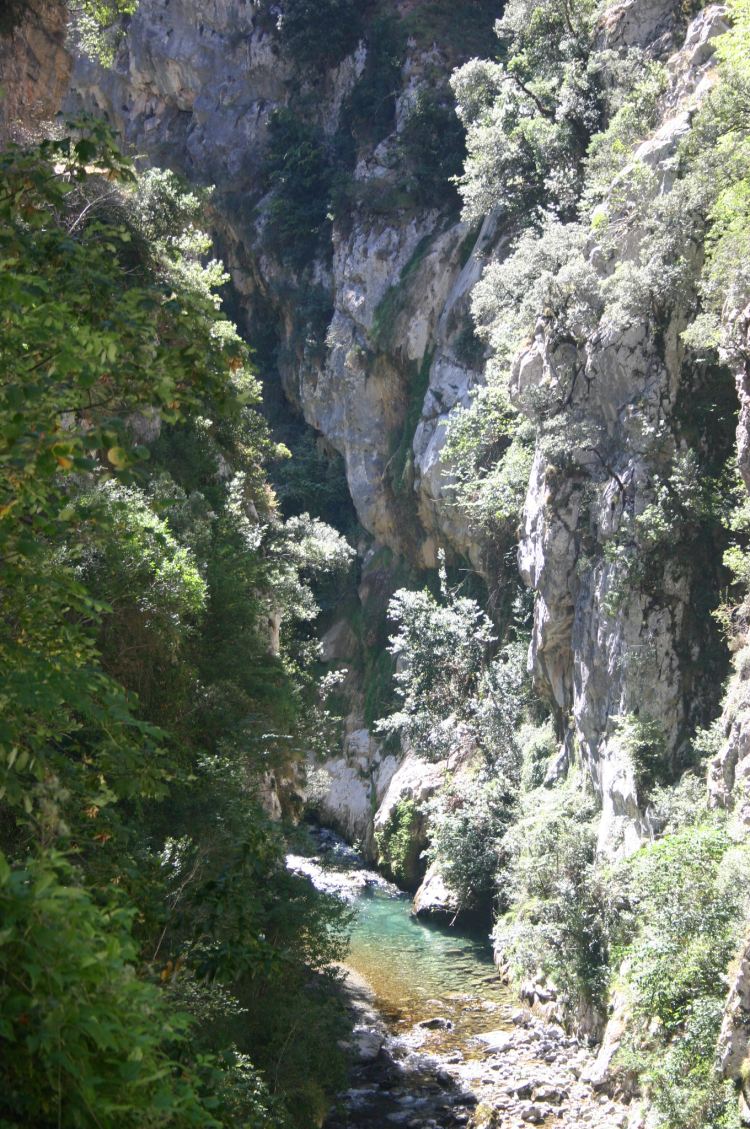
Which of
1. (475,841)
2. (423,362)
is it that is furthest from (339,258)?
(475,841)

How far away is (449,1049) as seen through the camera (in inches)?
Answer: 593

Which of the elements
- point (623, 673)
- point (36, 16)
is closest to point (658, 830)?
point (623, 673)

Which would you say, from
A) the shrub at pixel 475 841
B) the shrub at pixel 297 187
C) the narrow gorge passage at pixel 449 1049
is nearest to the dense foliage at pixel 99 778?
the narrow gorge passage at pixel 449 1049

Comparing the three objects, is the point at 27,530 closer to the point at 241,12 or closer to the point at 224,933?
the point at 224,933

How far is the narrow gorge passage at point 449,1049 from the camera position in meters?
12.8

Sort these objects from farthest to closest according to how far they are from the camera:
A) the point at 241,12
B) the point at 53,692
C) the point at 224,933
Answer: the point at 241,12 < the point at 224,933 < the point at 53,692

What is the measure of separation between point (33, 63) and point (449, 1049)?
16144 mm

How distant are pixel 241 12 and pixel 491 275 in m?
24.4

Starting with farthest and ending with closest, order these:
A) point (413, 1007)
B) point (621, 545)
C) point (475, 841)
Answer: point (475, 841), point (413, 1007), point (621, 545)

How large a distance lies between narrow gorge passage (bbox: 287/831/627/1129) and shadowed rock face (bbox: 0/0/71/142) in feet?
40.7

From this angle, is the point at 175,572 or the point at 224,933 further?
the point at 175,572

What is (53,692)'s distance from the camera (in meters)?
3.83

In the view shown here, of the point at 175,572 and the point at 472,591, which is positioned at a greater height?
the point at 472,591

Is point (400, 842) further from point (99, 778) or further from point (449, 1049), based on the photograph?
point (99, 778)
